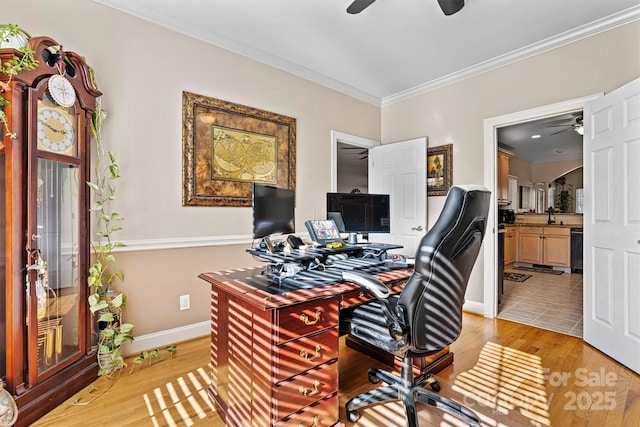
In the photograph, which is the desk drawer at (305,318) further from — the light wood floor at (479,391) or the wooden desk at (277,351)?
the light wood floor at (479,391)

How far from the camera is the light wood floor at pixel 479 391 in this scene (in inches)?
65.4

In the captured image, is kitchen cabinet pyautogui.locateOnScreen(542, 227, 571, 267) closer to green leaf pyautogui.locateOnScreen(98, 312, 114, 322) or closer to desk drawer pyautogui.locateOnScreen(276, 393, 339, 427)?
desk drawer pyautogui.locateOnScreen(276, 393, 339, 427)

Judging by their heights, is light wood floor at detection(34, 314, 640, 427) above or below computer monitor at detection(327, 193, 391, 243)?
below

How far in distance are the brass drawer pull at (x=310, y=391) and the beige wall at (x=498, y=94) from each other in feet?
8.72

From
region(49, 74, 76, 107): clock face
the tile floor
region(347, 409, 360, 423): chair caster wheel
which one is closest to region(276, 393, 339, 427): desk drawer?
region(347, 409, 360, 423): chair caster wheel

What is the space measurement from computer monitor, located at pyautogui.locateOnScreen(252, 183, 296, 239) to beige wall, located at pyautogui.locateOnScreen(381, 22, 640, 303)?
2304mm

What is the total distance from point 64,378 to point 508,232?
699 cm

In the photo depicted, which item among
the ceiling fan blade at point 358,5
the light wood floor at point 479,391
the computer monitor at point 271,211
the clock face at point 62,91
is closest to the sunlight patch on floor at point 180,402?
the light wood floor at point 479,391

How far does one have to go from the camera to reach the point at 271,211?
205 cm

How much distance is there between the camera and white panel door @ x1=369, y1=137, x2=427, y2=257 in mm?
3824

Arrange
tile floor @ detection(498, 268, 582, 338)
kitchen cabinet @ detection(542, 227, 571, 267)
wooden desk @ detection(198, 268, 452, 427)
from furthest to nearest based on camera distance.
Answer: kitchen cabinet @ detection(542, 227, 571, 267) → tile floor @ detection(498, 268, 582, 338) → wooden desk @ detection(198, 268, 452, 427)

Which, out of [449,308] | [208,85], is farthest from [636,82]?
[208,85]

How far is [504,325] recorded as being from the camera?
3098 millimetres

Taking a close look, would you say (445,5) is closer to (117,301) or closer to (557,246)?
(117,301)
